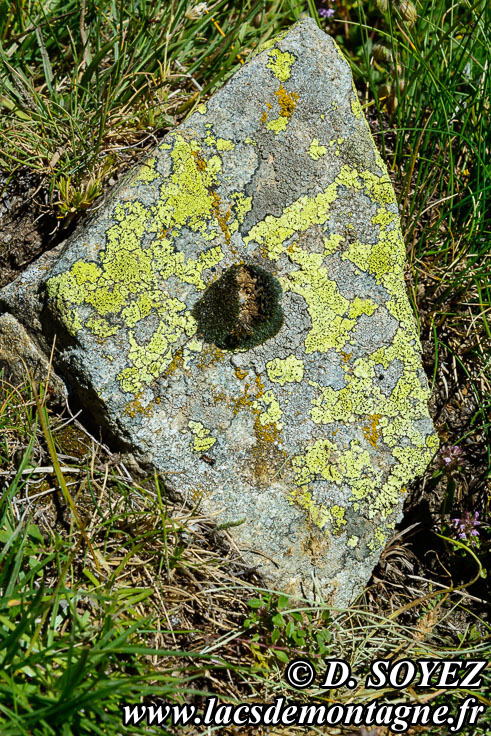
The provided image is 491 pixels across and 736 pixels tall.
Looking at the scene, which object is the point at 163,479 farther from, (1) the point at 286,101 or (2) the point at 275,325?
(1) the point at 286,101

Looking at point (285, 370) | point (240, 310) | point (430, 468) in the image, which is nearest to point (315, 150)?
point (240, 310)

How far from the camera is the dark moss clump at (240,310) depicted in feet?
8.29

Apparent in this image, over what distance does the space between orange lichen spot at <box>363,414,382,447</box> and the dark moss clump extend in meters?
0.57

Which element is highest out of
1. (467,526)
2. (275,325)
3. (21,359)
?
(21,359)

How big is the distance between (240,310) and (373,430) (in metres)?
0.78

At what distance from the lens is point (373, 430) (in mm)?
2570

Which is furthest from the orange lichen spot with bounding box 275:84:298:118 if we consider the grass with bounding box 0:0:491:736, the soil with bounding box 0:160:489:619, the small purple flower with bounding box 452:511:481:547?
the small purple flower with bounding box 452:511:481:547

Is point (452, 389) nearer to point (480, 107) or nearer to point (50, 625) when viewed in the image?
point (480, 107)

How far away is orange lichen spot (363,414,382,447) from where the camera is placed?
101 inches

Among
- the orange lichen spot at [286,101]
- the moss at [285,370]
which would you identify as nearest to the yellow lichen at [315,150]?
the orange lichen spot at [286,101]

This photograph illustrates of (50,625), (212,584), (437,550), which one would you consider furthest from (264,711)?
(437,550)

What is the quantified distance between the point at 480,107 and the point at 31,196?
2.33 meters

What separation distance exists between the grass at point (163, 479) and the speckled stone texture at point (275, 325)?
8.6 inches

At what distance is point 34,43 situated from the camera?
3191 millimetres
